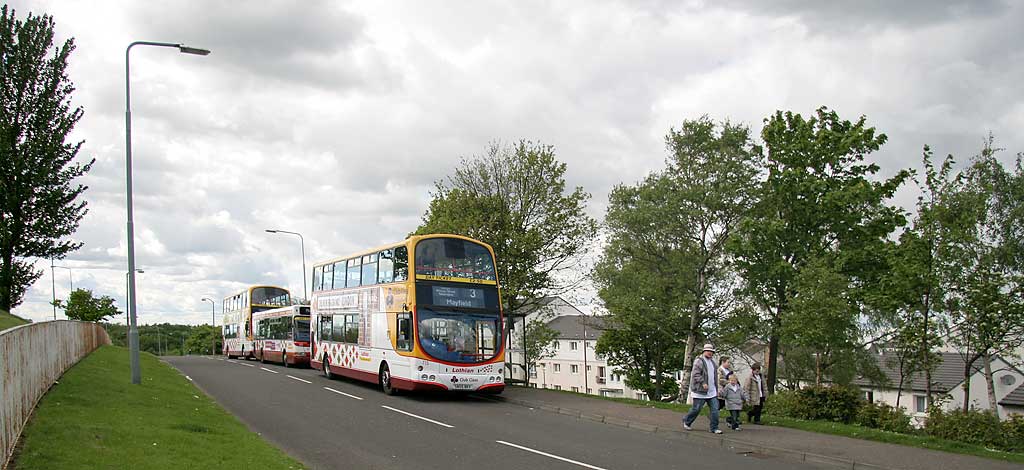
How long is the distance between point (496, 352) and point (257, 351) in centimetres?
2649

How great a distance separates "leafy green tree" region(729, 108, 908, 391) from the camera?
1171 inches

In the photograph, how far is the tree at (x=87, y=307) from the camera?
56.2m

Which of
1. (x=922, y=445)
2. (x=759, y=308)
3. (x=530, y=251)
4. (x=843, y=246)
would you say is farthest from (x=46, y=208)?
(x=922, y=445)

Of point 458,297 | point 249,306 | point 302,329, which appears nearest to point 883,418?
point 458,297

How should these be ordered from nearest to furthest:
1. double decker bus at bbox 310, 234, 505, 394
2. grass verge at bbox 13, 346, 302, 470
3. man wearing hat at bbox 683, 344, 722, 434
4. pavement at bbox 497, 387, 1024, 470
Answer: grass verge at bbox 13, 346, 302, 470, pavement at bbox 497, 387, 1024, 470, man wearing hat at bbox 683, 344, 722, 434, double decker bus at bbox 310, 234, 505, 394

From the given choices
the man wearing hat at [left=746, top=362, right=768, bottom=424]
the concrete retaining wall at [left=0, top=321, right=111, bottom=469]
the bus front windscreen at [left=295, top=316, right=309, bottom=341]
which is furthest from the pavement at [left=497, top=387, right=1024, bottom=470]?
the bus front windscreen at [left=295, top=316, right=309, bottom=341]

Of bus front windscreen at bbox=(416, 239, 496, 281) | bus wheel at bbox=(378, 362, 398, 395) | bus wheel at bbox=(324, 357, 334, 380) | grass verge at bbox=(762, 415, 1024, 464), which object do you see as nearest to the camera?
grass verge at bbox=(762, 415, 1024, 464)

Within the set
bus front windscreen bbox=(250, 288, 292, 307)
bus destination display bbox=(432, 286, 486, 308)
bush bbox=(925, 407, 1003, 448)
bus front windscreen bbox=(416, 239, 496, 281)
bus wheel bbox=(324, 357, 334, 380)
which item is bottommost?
bus wheel bbox=(324, 357, 334, 380)

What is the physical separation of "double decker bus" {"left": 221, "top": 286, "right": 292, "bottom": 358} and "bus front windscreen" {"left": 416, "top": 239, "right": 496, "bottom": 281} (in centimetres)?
2609

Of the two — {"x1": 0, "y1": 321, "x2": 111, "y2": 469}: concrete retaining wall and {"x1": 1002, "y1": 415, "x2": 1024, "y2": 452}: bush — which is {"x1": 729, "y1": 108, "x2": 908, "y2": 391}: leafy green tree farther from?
{"x1": 0, "y1": 321, "x2": 111, "y2": 469}: concrete retaining wall

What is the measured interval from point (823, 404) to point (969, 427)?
11.5 feet

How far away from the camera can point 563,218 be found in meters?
29.6

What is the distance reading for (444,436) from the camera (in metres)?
14.4

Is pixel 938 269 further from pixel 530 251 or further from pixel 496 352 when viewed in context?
pixel 530 251
